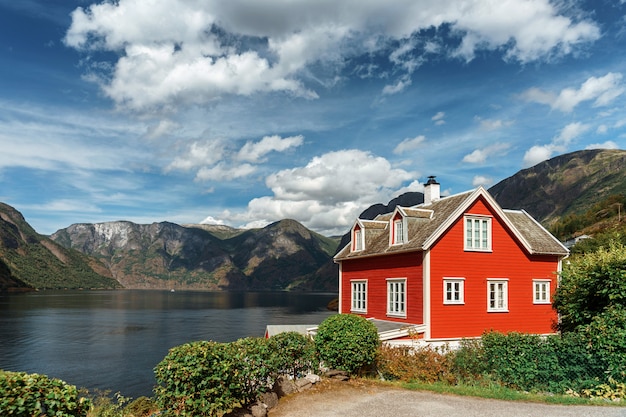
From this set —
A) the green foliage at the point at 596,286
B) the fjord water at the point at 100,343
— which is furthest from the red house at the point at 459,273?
the fjord water at the point at 100,343

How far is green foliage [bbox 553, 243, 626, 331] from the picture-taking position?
17.6m

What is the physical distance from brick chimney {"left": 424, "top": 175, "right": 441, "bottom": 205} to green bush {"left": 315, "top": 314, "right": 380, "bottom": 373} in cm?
1871

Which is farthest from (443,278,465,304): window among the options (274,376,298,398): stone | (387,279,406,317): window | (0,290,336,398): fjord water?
(0,290,336,398): fjord water

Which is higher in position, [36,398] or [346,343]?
[36,398]

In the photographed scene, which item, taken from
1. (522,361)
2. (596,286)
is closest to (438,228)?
(596,286)

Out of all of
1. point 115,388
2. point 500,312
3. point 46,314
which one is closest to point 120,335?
point 115,388

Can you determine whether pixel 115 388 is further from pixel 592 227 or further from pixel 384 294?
pixel 592 227

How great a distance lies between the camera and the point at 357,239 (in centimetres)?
3581

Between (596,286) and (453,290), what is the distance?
9.03 m

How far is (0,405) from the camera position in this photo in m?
7.48

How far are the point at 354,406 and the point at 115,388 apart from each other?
34.5 meters

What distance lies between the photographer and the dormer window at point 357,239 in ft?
115

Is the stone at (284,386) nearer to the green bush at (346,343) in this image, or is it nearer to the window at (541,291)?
the green bush at (346,343)

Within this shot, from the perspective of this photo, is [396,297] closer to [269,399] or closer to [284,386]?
[284,386]
